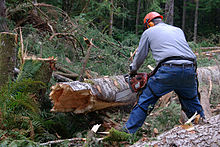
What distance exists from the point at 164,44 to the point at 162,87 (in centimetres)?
64

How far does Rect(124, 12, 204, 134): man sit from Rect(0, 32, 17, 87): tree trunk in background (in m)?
1.98

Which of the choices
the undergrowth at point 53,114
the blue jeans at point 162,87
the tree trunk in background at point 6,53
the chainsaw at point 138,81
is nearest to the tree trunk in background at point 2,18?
the undergrowth at point 53,114

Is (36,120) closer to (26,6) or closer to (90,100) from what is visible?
(90,100)

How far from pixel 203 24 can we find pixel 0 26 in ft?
67.8

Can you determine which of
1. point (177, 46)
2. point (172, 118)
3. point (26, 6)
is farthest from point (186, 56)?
point (26, 6)

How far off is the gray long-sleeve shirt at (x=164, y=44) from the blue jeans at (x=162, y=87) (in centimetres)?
16

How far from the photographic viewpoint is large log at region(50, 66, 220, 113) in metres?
3.12

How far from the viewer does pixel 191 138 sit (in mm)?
1950

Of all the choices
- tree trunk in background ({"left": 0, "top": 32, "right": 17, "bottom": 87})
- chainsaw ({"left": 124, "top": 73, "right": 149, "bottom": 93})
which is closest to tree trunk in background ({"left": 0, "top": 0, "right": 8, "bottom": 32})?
tree trunk in background ({"left": 0, "top": 32, "right": 17, "bottom": 87})

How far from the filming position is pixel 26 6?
5875 millimetres

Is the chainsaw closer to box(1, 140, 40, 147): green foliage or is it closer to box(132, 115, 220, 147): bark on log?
box(132, 115, 220, 147): bark on log

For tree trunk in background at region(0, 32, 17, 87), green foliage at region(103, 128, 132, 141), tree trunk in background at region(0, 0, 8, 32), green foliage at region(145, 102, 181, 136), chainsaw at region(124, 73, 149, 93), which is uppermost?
tree trunk in background at region(0, 0, 8, 32)

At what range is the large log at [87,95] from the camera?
3122 millimetres

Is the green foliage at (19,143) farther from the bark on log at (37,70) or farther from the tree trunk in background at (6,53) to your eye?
the tree trunk in background at (6,53)
